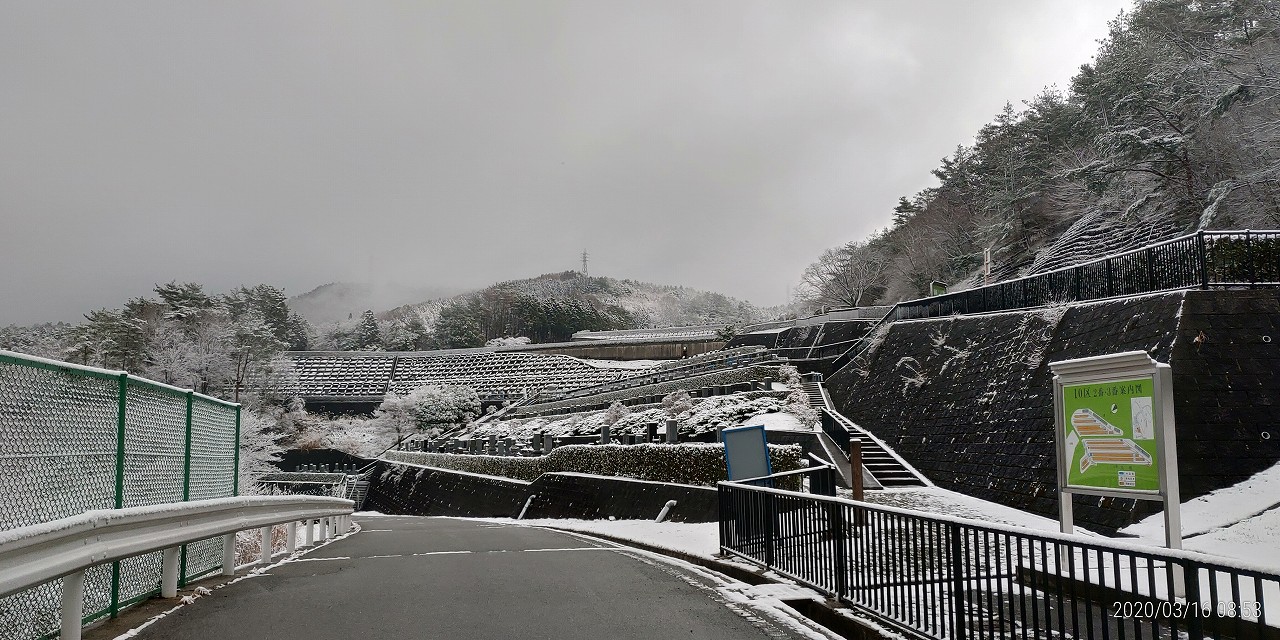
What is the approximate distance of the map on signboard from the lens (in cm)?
699

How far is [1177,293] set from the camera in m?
13.4

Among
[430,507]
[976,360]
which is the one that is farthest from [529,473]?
[976,360]

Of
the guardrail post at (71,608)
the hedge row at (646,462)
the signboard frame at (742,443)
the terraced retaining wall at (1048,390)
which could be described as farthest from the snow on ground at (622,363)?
the guardrail post at (71,608)

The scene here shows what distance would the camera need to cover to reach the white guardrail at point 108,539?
4059 mm

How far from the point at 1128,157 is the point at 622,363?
4509 cm

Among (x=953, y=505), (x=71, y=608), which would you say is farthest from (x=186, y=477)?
(x=953, y=505)

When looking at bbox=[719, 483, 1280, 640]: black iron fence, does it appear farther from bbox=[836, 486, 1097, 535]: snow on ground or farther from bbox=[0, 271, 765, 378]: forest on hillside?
bbox=[0, 271, 765, 378]: forest on hillside

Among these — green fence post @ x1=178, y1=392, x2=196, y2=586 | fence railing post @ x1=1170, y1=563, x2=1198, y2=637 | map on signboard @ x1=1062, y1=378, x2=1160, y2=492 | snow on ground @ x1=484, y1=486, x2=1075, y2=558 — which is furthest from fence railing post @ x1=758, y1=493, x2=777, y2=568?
green fence post @ x1=178, y1=392, x2=196, y2=586

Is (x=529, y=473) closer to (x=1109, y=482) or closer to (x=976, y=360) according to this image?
(x=976, y=360)

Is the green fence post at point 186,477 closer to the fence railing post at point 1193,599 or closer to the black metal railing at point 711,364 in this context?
the fence railing post at point 1193,599

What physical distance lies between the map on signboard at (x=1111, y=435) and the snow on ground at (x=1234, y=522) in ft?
9.64

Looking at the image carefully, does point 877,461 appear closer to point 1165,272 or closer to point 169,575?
point 1165,272

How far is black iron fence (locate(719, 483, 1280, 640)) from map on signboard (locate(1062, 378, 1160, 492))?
894mm

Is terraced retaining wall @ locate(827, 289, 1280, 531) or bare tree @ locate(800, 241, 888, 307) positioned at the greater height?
bare tree @ locate(800, 241, 888, 307)
